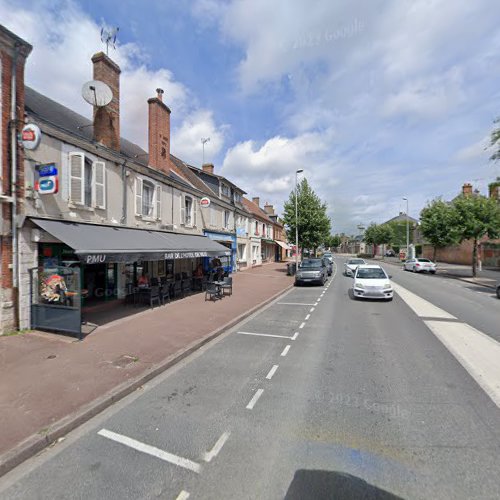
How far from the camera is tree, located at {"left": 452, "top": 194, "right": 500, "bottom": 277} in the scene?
62.2 feet

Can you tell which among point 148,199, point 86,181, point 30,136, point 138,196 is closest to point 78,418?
point 30,136

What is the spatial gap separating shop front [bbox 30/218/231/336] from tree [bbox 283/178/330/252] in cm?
1263

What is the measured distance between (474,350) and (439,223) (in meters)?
20.5

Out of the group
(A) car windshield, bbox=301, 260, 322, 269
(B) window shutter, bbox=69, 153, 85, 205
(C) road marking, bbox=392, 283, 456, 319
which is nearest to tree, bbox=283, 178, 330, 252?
(A) car windshield, bbox=301, 260, 322, 269

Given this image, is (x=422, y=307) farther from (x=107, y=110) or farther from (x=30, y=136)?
(x=107, y=110)

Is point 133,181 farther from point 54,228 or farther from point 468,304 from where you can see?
point 468,304

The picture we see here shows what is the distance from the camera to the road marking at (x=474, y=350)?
175 inches

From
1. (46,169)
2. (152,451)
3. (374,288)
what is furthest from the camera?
(374,288)

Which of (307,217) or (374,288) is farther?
(307,217)

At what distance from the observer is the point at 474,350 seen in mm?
5801

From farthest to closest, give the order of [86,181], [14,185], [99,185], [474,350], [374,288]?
[374,288]
[99,185]
[86,181]
[14,185]
[474,350]

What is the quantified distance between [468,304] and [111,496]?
1347cm

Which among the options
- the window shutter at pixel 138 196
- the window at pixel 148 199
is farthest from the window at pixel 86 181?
the window at pixel 148 199

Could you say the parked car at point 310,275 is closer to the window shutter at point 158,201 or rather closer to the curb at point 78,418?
the window shutter at point 158,201
